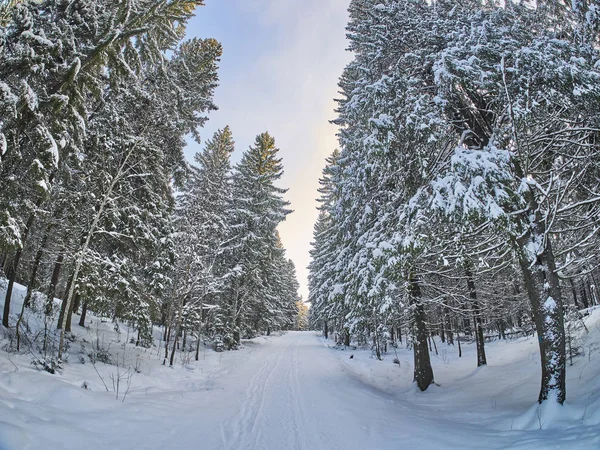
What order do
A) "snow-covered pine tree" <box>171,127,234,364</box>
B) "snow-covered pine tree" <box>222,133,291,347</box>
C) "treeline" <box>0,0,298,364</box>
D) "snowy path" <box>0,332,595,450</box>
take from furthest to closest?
1. "snow-covered pine tree" <box>222,133,291,347</box>
2. "snow-covered pine tree" <box>171,127,234,364</box>
3. "treeline" <box>0,0,298,364</box>
4. "snowy path" <box>0,332,595,450</box>

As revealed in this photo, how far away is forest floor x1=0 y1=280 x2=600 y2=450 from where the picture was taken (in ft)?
13.7

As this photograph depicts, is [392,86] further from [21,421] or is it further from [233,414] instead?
[21,421]

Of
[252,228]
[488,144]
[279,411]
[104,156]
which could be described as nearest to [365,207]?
[488,144]

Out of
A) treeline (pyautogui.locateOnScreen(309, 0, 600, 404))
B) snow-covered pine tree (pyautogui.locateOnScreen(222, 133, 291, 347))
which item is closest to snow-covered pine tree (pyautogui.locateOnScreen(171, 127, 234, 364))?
snow-covered pine tree (pyautogui.locateOnScreen(222, 133, 291, 347))

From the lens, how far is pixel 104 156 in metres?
8.65

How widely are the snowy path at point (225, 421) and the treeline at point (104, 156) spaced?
9.46 ft

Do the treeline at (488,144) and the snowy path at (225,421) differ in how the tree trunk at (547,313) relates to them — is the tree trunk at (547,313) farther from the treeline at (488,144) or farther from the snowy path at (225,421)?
the snowy path at (225,421)

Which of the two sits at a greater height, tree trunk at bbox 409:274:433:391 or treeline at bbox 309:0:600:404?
treeline at bbox 309:0:600:404

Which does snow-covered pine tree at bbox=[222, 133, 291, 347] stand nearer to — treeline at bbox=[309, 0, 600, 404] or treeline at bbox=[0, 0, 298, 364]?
treeline at bbox=[0, 0, 298, 364]

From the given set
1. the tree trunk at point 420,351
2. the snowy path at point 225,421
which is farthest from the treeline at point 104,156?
the tree trunk at point 420,351

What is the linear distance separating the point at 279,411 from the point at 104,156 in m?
9.00

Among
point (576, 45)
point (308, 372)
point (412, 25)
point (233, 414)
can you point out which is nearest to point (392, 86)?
point (412, 25)

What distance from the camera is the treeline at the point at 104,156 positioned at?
5.11m

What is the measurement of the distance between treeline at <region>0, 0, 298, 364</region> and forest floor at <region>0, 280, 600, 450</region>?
7.64ft
